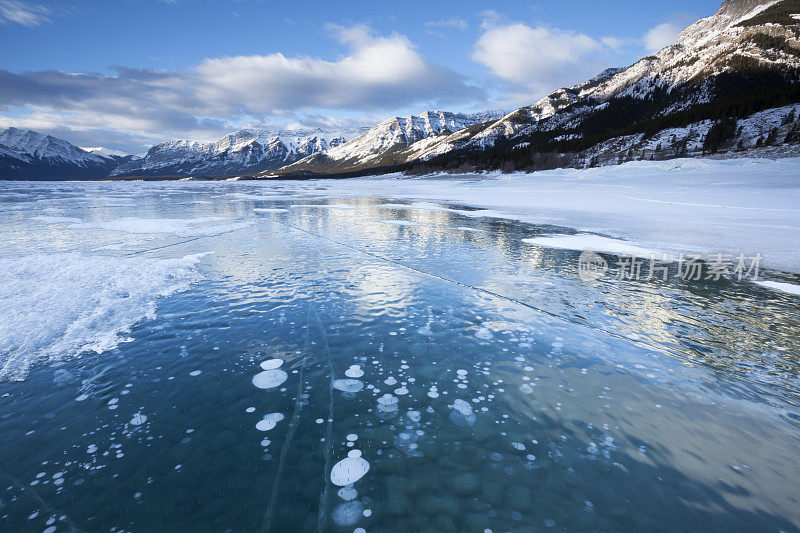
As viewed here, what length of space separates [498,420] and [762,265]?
455 inches

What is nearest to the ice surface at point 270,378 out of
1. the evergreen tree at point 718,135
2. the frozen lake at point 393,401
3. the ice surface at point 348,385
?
the frozen lake at point 393,401

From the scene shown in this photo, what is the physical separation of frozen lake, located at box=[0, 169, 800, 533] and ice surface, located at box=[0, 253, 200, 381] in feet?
0.19

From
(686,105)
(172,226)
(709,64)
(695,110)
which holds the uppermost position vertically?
(709,64)

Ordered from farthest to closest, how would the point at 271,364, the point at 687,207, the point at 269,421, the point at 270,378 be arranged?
the point at 687,207, the point at 271,364, the point at 270,378, the point at 269,421

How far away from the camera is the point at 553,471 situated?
328 centimetres

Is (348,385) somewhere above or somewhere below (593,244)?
below

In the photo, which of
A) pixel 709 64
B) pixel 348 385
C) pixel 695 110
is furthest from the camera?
pixel 709 64

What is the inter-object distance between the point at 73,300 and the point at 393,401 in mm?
7171

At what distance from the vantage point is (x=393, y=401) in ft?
14.1

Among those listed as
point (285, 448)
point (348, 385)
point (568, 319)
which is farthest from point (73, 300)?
point (568, 319)

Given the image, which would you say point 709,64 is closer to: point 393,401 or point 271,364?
point 393,401

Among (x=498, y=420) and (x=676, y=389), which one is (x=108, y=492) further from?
(x=676, y=389)

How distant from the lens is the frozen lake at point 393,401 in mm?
2932

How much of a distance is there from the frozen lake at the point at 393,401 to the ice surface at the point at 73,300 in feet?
0.19
